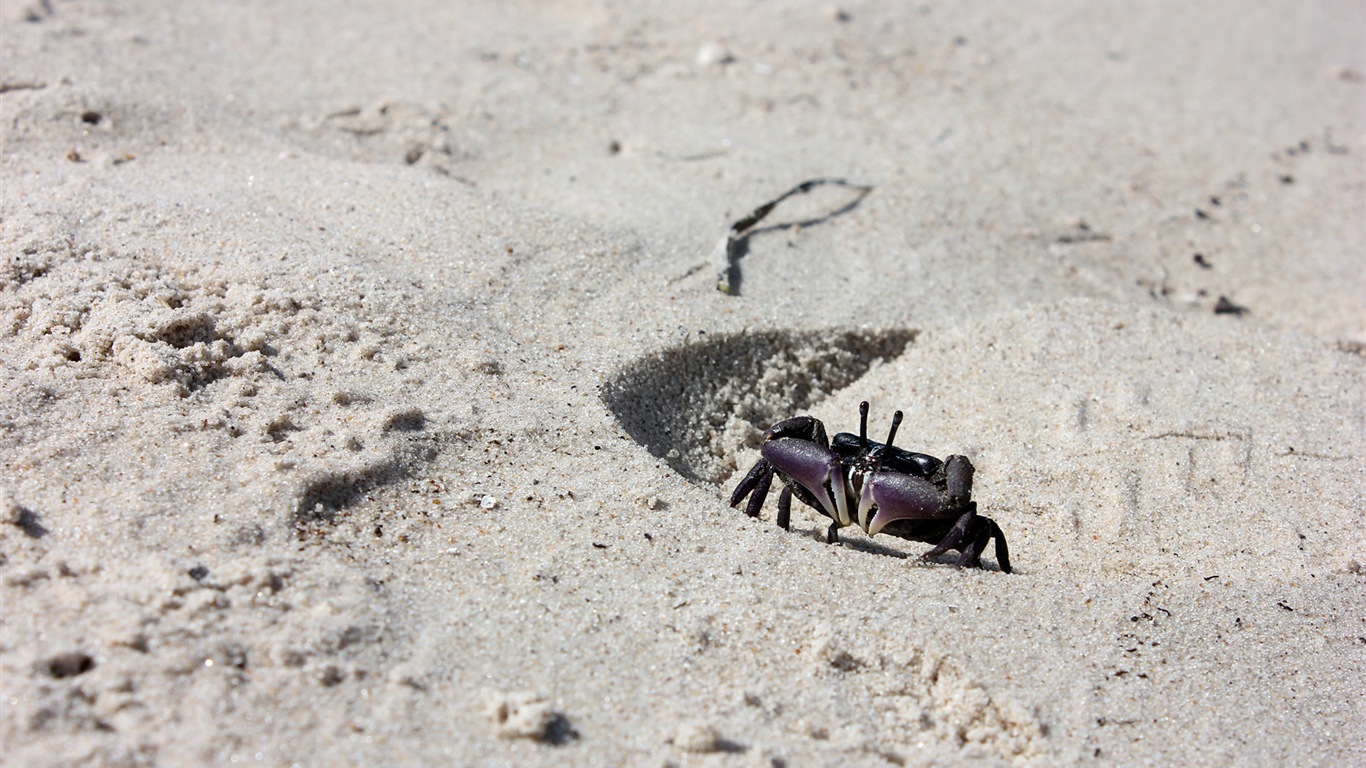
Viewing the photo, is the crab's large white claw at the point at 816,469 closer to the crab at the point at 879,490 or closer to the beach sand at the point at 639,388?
the crab at the point at 879,490

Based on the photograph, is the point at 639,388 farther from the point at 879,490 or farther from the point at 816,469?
the point at 879,490

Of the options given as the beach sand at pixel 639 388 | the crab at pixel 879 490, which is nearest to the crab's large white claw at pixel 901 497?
the crab at pixel 879 490

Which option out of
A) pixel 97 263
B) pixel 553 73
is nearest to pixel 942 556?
pixel 97 263

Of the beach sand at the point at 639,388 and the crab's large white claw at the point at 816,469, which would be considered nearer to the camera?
the beach sand at the point at 639,388

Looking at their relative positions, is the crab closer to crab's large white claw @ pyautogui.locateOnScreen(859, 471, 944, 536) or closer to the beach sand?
crab's large white claw @ pyautogui.locateOnScreen(859, 471, 944, 536)

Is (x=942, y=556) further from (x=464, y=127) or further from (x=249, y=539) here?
(x=464, y=127)

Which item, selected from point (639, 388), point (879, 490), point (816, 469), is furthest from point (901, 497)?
point (639, 388)

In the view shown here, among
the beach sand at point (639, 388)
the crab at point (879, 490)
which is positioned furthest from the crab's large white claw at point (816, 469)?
the beach sand at point (639, 388)
